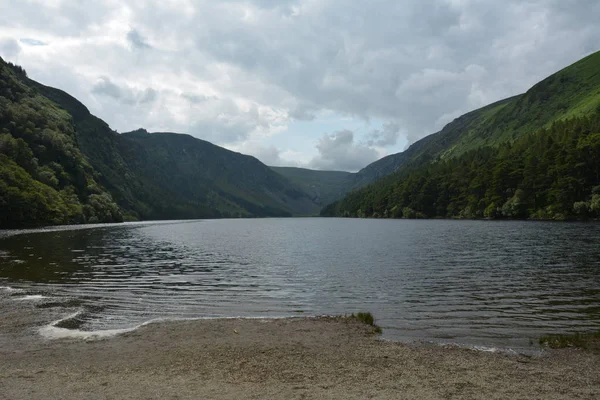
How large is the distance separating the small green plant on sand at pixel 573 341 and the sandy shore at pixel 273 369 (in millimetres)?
1174

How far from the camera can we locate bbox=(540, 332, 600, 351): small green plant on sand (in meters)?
19.7

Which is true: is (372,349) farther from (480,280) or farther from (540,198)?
(540,198)

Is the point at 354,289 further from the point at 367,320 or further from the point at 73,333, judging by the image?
the point at 73,333

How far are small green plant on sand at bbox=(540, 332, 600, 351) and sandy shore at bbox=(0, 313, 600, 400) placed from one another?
46.2 inches

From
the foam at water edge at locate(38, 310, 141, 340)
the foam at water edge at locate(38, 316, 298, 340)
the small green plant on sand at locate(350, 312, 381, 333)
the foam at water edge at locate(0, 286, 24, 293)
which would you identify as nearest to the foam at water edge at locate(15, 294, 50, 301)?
the foam at water edge at locate(0, 286, 24, 293)

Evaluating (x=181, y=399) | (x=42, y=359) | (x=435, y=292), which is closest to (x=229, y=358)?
(x=181, y=399)

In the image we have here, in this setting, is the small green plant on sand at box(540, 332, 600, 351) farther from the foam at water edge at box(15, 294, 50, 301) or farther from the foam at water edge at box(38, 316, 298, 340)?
the foam at water edge at box(15, 294, 50, 301)

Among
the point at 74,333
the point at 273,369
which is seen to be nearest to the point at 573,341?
the point at 273,369

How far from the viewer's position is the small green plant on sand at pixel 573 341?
774 inches

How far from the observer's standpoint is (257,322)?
81.3 ft

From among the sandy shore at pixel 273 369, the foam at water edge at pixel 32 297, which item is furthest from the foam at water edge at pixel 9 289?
the sandy shore at pixel 273 369

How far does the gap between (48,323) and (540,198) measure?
18001 cm

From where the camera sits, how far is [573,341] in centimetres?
2030

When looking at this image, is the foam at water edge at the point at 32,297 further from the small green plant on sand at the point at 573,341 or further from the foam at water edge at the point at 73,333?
the small green plant on sand at the point at 573,341
